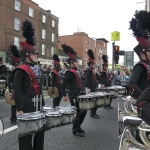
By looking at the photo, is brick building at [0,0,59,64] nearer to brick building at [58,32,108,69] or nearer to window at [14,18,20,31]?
window at [14,18,20,31]

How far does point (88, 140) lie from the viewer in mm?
5125

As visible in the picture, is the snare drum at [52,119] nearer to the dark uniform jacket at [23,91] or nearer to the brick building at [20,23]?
the dark uniform jacket at [23,91]

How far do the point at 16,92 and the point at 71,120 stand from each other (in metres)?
1.04

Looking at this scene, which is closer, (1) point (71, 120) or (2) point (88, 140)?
(1) point (71, 120)

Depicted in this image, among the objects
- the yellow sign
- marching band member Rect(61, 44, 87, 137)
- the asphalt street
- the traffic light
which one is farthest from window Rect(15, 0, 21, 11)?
marching band member Rect(61, 44, 87, 137)

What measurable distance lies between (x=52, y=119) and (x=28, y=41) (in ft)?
5.07

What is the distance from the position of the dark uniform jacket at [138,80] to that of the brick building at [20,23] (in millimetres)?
22101

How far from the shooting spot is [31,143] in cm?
339

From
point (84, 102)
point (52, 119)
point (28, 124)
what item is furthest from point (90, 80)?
point (28, 124)

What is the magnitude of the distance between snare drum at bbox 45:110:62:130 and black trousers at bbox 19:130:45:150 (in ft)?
0.61

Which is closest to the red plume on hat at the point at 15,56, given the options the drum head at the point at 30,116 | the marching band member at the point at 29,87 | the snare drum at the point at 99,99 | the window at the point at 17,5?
the snare drum at the point at 99,99

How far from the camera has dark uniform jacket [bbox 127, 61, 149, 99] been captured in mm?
3348

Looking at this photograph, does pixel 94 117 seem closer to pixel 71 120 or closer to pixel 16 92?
pixel 71 120

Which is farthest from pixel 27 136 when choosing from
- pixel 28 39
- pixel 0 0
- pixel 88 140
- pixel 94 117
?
pixel 0 0
